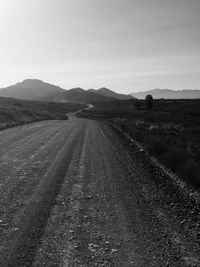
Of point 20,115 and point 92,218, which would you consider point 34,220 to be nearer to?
point 92,218

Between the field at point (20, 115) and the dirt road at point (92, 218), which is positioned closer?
the dirt road at point (92, 218)

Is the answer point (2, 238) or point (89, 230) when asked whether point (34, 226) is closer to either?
point (2, 238)

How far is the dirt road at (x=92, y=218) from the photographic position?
5137 millimetres

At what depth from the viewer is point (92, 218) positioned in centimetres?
685

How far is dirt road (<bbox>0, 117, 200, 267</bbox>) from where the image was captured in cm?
514

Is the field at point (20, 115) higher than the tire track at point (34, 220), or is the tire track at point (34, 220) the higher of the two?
the field at point (20, 115)

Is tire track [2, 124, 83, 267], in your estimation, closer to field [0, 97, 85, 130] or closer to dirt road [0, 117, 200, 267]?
A: dirt road [0, 117, 200, 267]

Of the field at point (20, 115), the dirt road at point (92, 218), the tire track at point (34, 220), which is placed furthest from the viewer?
the field at point (20, 115)

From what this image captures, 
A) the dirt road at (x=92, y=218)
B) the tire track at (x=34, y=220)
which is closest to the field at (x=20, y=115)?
the dirt road at (x=92, y=218)

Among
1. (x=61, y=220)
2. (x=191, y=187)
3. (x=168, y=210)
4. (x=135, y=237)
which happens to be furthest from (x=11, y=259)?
(x=191, y=187)

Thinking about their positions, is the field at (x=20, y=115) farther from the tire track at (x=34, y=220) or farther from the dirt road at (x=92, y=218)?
the tire track at (x=34, y=220)

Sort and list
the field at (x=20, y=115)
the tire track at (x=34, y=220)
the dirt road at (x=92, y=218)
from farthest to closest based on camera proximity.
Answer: the field at (x=20, y=115), the dirt road at (x=92, y=218), the tire track at (x=34, y=220)

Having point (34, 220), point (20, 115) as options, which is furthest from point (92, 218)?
point (20, 115)

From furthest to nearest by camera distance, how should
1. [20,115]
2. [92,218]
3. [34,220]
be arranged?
[20,115] → [92,218] → [34,220]
